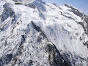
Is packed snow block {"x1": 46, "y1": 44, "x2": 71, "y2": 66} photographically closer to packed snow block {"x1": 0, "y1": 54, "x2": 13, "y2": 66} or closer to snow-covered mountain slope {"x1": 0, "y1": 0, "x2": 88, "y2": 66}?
snow-covered mountain slope {"x1": 0, "y1": 0, "x2": 88, "y2": 66}

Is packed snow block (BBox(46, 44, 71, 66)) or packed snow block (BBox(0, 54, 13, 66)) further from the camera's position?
A: packed snow block (BBox(0, 54, 13, 66))

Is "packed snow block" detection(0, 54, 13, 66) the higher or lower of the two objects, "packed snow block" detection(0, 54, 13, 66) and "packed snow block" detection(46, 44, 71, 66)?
the lower

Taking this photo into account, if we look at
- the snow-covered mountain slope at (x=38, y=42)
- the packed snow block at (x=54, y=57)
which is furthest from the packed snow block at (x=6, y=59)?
the packed snow block at (x=54, y=57)

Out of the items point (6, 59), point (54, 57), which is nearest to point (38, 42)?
point (54, 57)

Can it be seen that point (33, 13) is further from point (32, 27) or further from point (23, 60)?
point (23, 60)

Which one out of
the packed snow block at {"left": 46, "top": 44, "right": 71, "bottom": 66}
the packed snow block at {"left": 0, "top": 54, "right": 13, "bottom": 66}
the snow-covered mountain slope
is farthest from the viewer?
the snow-covered mountain slope

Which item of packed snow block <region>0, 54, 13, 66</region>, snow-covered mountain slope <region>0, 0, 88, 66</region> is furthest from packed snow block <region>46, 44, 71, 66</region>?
packed snow block <region>0, 54, 13, 66</region>

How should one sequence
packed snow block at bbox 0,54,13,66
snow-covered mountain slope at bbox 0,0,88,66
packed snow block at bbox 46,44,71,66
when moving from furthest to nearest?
snow-covered mountain slope at bbox 0,0,88,66
packed snow block at bbox 0,54,13,66
packed snow block at bbox 46,44,71,66
